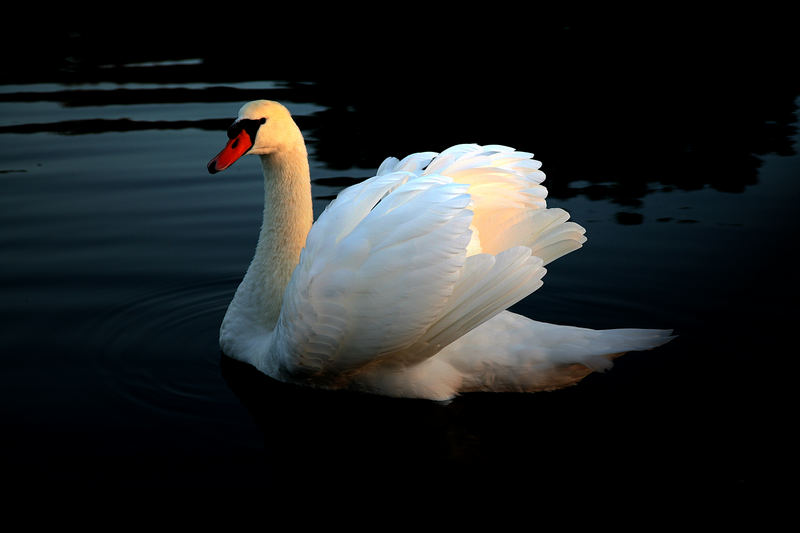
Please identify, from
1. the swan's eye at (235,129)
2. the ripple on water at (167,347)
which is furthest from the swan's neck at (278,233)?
the ripple on water at (167,347)

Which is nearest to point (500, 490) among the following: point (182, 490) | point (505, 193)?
point (182, 490)

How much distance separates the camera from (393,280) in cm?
464

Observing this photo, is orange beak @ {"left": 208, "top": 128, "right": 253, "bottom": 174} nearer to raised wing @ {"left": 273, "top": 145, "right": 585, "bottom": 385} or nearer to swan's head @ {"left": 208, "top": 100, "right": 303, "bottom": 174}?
swan's head @ {"left": 208, "top": 100, "right": 303, "bottom": 174}

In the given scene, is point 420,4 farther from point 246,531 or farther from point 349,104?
point 246,531

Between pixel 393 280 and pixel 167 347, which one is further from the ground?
pixel 393 280

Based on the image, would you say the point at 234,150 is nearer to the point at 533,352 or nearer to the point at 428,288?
the point at 428,288

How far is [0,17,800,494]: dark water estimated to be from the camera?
4.63 metres

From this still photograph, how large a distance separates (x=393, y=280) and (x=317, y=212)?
3.73 m

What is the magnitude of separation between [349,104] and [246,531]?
9383mm

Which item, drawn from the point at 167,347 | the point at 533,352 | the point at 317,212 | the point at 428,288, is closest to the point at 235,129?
the point at 167,347

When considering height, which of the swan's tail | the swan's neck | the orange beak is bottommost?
the swan's tail

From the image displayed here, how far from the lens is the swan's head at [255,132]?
556 centimetres

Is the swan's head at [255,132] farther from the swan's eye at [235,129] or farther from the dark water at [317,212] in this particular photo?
the dark water at [317,212]

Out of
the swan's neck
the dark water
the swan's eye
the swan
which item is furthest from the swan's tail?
the swan's eye
